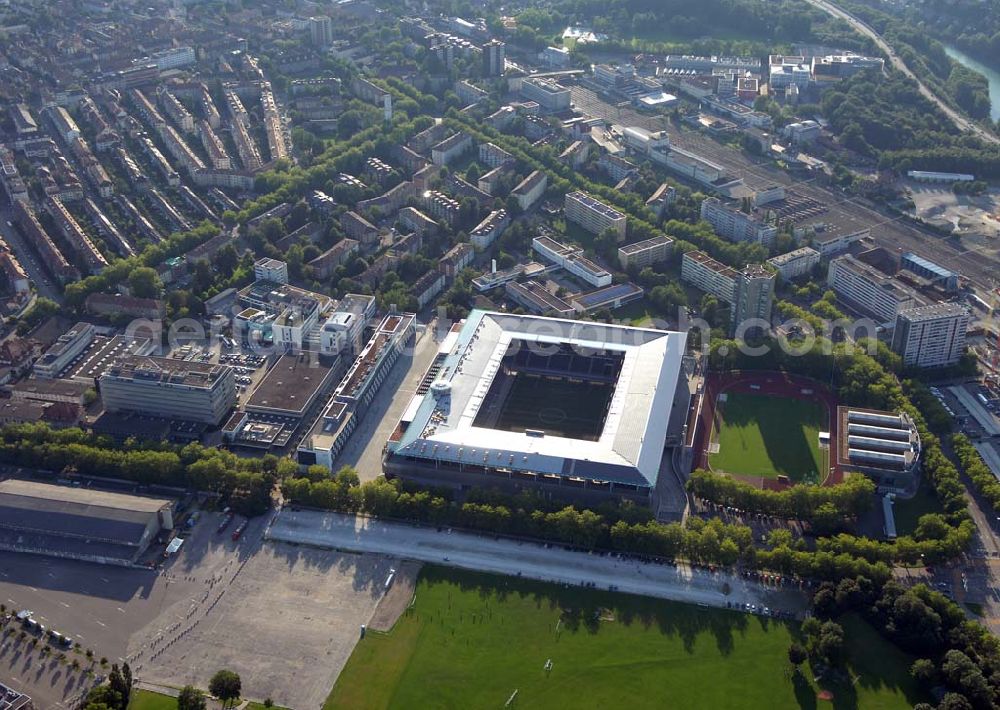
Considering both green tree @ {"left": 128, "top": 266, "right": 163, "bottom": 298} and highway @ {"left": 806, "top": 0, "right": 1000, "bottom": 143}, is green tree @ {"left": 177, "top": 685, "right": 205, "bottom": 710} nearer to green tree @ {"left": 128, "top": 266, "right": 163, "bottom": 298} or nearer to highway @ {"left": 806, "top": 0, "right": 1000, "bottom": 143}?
green tree @ {"left": 128, "top": 266, "right": 163, "bottom": 298}

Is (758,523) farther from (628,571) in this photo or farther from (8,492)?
(8,492)

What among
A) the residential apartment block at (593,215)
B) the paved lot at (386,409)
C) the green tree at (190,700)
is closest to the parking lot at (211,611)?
the green tree at (190,700)

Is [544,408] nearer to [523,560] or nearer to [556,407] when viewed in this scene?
[556,407]

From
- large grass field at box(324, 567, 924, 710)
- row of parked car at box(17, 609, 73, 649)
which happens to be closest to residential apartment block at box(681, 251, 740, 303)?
large grass field at box(324, 567, 924, 710)

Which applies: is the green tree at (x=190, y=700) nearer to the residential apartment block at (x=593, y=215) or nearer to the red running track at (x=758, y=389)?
the red running track at (x=758, y=389)

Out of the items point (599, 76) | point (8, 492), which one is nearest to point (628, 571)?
point (8, 492)

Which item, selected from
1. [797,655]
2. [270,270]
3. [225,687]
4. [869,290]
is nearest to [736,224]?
[869,290]
